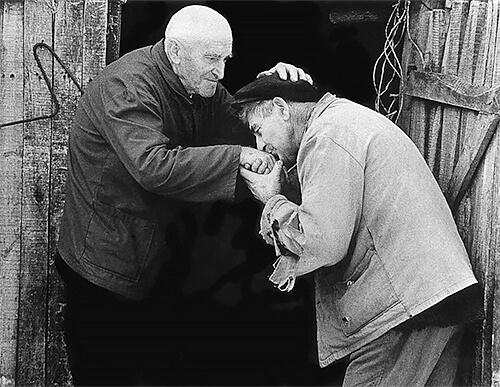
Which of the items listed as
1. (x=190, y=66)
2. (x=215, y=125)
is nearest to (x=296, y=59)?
(x=215, y=125)

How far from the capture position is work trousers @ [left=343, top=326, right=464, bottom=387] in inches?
154

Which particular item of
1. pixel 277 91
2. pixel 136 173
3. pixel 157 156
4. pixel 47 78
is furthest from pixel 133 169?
pixel 47 78

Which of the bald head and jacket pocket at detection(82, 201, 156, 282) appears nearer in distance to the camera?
the bald head

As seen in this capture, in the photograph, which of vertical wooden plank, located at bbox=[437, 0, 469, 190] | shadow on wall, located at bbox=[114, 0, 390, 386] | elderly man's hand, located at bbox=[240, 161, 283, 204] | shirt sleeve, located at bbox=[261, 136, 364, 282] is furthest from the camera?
shadow on wall, located at bbox=[114, 0, 390, 386]

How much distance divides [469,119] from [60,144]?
7.33 ft

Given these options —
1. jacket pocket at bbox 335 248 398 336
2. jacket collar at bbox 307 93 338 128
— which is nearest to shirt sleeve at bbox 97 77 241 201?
jacket collar at bbox 307 93 338 128

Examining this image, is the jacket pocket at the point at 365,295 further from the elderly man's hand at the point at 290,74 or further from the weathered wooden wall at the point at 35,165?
the weathered wooden wall at the point at 35,165

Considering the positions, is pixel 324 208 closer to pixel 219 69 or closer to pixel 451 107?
pixel 219 69

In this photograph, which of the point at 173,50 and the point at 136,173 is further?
the point at 173,50

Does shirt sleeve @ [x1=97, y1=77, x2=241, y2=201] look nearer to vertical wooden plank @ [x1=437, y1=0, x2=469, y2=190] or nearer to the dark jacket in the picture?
the dark jacket

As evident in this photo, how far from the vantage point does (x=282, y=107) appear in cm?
402

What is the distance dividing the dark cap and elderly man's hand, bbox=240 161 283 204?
1.05 ft

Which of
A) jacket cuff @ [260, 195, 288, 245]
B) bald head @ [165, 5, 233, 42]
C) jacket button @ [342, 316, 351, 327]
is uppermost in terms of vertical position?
bald head @ [165, 5, 233, 42]

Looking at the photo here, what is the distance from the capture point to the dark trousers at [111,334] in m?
4.56
